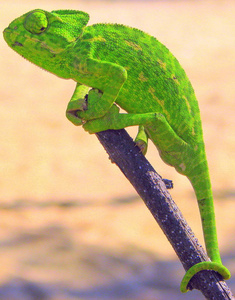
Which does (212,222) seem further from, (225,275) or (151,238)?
(151,238)

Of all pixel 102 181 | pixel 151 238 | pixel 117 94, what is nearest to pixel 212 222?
pixel 117 94

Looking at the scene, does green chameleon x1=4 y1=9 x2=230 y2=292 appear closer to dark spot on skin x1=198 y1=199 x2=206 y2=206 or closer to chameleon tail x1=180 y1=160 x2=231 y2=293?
chameleon tail x1=180 y1=160 x2=231 y2=293

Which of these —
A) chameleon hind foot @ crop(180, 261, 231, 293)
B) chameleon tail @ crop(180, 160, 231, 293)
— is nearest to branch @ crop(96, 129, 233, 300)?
chameleon hind foot @ crop(180, 261, 231, 293)

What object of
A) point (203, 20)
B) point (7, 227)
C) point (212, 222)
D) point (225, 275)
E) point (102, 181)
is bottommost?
point (225, 275)

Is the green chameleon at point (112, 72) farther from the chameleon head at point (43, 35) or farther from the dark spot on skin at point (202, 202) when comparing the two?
the dark spot on skin at point (202, 202)

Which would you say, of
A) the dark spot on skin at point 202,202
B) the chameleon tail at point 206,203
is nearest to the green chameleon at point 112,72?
the chameleon tail at point 206,203

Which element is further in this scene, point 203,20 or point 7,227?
point 203,20

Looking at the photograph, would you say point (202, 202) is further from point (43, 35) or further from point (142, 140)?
point (43, 35)

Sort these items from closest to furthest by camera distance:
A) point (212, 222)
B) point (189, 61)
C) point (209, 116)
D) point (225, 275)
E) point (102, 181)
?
point (225, 275) < point (212, 222) < point (102, 181) < point (209, 116) < point (189, 61)
